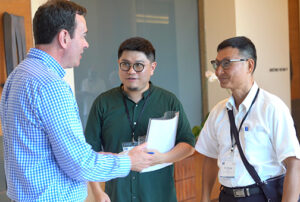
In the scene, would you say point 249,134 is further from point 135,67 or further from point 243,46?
point 135,67

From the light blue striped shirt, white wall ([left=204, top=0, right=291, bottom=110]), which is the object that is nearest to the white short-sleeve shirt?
the light blue striped shirt

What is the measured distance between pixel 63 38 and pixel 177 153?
96 cm

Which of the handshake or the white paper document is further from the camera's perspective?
the white paper document

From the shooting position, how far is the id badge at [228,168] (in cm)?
194

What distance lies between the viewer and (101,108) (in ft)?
7.32

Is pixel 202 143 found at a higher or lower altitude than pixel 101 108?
lower

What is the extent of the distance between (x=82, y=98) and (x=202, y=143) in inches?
83.9

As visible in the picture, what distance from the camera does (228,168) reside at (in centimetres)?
196

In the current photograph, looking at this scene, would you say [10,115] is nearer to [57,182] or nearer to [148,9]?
[57,182]

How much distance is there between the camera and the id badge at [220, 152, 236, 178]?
6.37 feet

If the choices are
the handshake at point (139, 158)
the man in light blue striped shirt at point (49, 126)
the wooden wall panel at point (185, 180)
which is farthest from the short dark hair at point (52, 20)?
the wooden wall panel at point (185, 180)

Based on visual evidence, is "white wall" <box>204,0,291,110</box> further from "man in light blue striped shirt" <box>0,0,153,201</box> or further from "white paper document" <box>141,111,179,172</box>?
"man in light blue striped shirt" <box>0,0,153,201</box>

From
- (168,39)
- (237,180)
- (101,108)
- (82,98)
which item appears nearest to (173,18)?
(168,39)

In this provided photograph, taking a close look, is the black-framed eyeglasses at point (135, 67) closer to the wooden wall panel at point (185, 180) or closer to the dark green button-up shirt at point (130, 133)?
the dark green button-up shirt at point (130, 133)
